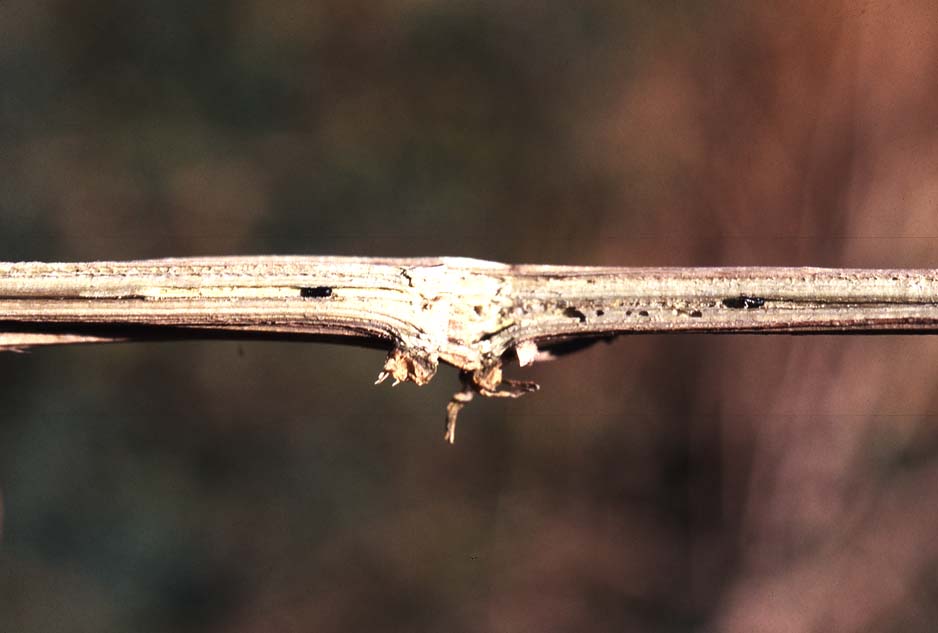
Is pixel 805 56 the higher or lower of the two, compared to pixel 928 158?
higher

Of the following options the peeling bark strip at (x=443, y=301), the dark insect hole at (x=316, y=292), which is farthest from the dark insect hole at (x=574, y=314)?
the dark insect hole at (x=316, y=292)

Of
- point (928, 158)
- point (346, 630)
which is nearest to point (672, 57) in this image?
point (928, 158)

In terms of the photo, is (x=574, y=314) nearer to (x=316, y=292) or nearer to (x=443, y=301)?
(x=443, y=301)

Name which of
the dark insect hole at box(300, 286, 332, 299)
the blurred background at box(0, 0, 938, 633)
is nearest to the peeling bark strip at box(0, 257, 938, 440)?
the dark insect hole at box(300, 286, 332, 299)

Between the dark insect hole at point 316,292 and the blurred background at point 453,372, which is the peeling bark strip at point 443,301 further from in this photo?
the blurred background at point 453,372

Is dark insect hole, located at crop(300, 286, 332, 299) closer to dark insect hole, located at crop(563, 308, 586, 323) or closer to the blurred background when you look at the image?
dark insect hole, located at crop(563, 308, 586, 323)

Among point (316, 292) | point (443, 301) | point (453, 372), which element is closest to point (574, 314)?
point (443, 301)

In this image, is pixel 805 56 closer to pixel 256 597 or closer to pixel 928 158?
pixel 928 158
